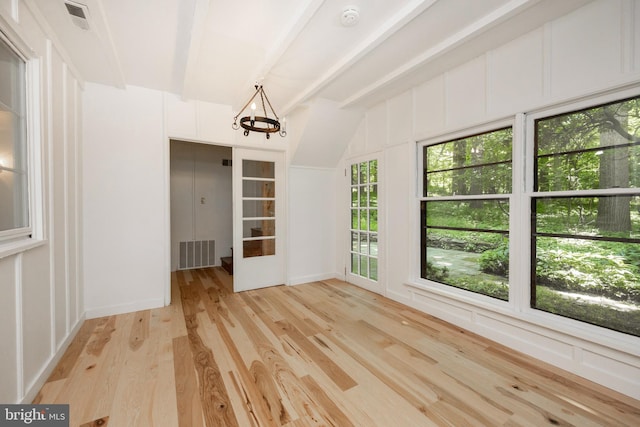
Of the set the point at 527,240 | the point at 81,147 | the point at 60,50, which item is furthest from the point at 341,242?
the point at 60,50

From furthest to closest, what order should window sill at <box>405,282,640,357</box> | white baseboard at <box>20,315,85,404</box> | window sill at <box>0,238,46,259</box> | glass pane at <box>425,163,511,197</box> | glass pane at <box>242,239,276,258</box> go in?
glass pane at <box>242,239,276,258</box>
glass pane at <box>425,163,511,197</box>
window sill at <box>405,282,640,357</box>
white baseboard at <box>20,315,85,404</box>
window sill at <box>0,238,46,259</box>

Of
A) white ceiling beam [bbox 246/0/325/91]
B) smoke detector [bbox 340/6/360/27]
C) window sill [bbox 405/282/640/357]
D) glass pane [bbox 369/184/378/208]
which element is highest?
smoke detector [bbox 340/6/360/27]

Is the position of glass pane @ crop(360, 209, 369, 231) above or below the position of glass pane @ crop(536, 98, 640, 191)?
below

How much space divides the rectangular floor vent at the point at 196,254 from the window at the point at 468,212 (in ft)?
14.3

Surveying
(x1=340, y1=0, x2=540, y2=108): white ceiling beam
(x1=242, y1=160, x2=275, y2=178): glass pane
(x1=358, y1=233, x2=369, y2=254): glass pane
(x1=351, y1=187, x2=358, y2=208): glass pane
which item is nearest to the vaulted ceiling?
(x1=340, y1=0, x2=540, y2=108): white ceiling beam

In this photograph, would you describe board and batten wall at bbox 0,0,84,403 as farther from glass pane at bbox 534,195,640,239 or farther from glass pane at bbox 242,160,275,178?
glass pane at bbox 534,195,640,239

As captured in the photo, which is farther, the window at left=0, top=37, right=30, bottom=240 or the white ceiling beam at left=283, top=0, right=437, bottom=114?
the white ceiling beam at left=283, top=0, right=437, bottom=114

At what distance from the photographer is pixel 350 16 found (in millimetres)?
1954

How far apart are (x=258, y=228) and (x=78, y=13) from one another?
9.59ft

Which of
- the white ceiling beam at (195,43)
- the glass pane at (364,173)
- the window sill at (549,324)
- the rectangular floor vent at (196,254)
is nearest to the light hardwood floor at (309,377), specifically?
the window sill at (549,324)

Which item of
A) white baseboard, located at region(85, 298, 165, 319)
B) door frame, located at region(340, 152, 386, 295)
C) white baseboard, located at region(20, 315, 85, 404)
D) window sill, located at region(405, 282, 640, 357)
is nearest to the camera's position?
white baseboard, located at region(20, 315, 85, 404)

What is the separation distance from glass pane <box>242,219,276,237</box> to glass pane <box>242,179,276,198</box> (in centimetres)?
42

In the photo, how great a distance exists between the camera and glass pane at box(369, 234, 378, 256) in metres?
3.89

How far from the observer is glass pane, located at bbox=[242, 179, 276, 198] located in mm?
3990
